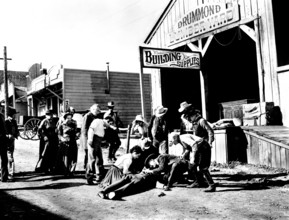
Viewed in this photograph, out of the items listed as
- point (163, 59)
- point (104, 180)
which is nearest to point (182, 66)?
point (163, 59)

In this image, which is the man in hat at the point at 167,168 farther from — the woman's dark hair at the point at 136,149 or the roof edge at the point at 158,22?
the roof edge at the point at 158,22

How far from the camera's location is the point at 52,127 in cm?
878

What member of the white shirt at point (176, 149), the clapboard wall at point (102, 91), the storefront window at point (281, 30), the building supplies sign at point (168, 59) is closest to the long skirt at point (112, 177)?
the white shirt at point (176, 149)

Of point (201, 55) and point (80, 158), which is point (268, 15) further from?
point (80, 158)

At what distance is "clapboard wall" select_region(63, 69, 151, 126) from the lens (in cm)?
2292

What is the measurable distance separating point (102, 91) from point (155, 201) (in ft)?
62.4

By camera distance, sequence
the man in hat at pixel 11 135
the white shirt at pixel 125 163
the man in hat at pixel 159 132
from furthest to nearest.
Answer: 1. the man in hat at pixel 11 135
2. the man in hat at pixel 159 132
3. the white shirt at pixel 125 163

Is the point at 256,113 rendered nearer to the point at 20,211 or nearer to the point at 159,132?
the point at 159,132

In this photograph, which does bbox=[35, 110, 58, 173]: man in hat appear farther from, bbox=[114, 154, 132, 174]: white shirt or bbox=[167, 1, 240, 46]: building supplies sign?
bbox=[167, 1, 240, 46]: building supplies sign

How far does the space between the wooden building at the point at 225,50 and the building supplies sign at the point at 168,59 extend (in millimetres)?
527

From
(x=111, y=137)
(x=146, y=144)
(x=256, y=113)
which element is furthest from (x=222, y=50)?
(x=146, y=144)

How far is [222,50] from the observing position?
596 inches

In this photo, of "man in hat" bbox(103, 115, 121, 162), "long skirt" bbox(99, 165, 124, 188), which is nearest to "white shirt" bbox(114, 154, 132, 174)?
"long skirt" bbox(99, 165, 124, 188)

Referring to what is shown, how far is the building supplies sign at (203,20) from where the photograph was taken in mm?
11305
